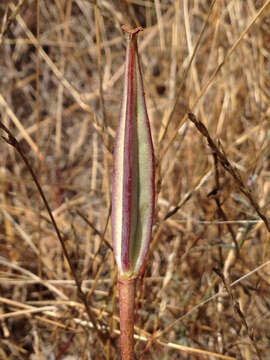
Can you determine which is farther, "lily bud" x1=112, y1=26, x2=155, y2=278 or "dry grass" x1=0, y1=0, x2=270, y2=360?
"dry grass" x1=0, y1=0, x2=270, y2=360

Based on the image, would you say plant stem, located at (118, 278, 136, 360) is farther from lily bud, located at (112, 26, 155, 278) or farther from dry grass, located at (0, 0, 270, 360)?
dry grass, located at (0, 0, 270, 360)

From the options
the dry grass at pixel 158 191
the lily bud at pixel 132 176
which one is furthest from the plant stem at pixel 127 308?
the dry grass at pixel 158 191

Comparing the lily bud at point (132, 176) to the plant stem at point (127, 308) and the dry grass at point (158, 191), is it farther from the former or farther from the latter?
the dry grass at point (158, 191)

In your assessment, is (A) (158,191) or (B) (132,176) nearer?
(B) (132,176)

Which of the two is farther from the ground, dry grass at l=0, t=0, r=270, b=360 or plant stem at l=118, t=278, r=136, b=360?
dry grass at l=0, t=0, r=270, b=360

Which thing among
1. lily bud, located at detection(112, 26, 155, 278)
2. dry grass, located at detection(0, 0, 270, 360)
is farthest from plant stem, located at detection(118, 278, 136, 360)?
dry grass, located at detection(0, 0, 270, 360)

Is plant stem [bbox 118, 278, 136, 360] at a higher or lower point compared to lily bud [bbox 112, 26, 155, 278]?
lower

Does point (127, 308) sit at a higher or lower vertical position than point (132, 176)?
lower
